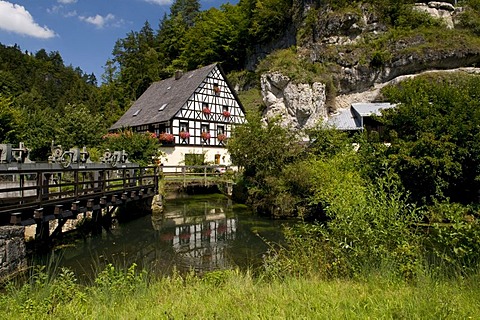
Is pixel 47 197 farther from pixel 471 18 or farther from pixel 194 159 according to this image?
pixel 471 18

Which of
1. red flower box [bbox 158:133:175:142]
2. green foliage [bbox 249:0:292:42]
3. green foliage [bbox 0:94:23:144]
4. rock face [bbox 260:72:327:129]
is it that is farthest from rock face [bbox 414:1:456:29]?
green foliage [bbox 0:94:23:144]

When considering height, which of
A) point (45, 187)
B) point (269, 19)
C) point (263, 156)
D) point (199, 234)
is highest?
point (269, 19)

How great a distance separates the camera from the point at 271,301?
4145 millimetres

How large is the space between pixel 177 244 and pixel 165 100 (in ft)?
81.1

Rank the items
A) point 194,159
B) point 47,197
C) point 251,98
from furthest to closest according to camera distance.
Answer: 1. point 251,98
2. point 194,159
3. point 47,197

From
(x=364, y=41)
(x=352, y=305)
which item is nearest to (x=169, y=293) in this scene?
(x=352, y=305)

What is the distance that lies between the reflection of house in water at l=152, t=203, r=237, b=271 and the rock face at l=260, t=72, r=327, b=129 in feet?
52.4

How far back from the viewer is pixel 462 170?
48.3 ft

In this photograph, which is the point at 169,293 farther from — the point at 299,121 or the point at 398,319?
the point at 299,121

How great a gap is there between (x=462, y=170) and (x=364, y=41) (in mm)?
24633

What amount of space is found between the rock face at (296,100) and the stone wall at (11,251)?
25.8 m

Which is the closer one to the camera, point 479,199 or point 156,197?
point 479,199

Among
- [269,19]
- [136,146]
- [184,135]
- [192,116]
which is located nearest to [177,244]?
[136,146]

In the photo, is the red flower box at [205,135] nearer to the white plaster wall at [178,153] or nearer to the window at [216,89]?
the white plaster wall at [178,153]
